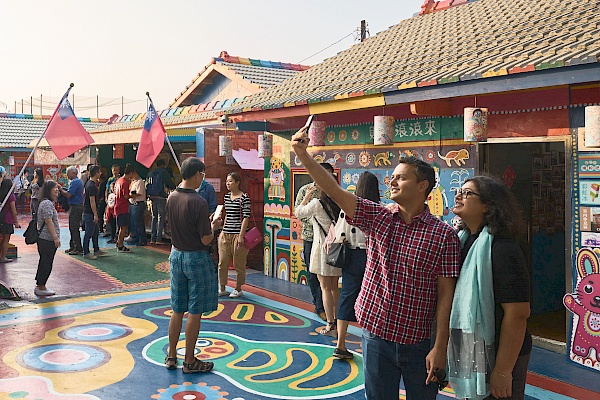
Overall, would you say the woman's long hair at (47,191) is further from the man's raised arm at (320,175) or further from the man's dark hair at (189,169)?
the man's raised arm at (320,175)

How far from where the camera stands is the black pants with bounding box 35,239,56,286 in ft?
27.6

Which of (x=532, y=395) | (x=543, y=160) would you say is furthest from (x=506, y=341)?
(x=543, y=160)

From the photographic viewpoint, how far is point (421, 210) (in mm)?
3025

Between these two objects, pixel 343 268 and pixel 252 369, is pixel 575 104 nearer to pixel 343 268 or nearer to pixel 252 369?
pixel 343 268

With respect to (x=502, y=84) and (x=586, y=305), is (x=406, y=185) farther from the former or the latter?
(x=586, y=305)

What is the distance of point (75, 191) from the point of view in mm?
11625

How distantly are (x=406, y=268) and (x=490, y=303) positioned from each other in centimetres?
43

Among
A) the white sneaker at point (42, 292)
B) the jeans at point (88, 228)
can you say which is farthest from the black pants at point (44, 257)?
the jeans at point (88, 228)

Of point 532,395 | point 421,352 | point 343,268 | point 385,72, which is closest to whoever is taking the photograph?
point 421,352

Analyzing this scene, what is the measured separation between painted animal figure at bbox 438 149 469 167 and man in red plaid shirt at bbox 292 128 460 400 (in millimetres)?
4067

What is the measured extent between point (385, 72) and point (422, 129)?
1463 mm

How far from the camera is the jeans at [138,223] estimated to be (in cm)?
1363

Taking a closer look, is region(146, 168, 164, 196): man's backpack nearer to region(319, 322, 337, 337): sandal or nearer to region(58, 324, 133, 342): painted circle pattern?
region(58, 324, 133, 342): painted circle pattern

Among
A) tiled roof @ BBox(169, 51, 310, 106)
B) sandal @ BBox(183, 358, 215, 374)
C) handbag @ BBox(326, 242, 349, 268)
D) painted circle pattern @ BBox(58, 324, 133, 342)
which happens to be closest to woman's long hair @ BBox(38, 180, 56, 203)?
painted circle pattern @ BBox(58, 324, 133, 342)
